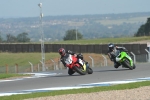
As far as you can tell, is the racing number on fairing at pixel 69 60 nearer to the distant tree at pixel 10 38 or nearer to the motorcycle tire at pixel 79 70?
the motorcycle tire at pixel 79 70

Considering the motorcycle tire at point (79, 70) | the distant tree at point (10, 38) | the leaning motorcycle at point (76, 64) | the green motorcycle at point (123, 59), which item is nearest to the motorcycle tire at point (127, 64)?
the green motorcycle at point (123, 59)

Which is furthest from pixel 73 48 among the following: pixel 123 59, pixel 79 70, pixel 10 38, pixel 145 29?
pixel 10 38

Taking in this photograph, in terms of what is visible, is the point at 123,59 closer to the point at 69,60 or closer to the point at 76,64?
the point at 76,64

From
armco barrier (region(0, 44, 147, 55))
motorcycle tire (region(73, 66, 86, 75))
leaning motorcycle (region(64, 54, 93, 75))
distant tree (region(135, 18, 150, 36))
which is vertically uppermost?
distant tree (region(135, 18, 150, 36))

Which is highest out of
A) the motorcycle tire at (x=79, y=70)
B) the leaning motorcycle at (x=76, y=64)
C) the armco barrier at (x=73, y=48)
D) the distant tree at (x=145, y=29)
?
the distant tree at (x=145, y=29)

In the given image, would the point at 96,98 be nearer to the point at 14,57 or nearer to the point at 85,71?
the point at 85,71

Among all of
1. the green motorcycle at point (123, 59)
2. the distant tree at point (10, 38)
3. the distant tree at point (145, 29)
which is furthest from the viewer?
the distant tree at point (10, 38)

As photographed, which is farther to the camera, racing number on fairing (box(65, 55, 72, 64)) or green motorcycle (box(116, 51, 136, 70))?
green motorcycle (box(116, 51, 136, 70))

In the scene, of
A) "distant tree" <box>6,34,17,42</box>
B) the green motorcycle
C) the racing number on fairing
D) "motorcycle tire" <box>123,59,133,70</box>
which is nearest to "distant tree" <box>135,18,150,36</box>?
"distant tree" <box>6,34,17,42</box>

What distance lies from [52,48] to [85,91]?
203 feet

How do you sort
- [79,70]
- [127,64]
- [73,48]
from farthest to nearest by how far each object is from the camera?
[73,48]
[127,64]
[79,70]

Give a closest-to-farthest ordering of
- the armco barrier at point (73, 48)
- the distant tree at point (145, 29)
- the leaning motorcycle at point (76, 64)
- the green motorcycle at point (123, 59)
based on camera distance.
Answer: the leaning motorcycle at point (76, 64), the green motorcycle at point (123, 59), the armco barrier at point (73, 48), the distant tree at point (145, 29)

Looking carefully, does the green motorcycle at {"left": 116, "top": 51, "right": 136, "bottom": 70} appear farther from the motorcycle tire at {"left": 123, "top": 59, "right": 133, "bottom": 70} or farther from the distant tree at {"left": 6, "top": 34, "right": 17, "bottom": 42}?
the distant tree at {"left": 6, "top": 34, "right": 17, "bottom": 42}

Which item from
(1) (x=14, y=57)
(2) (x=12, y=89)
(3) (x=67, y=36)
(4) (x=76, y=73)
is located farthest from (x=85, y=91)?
(3) (x=67, y=36)
